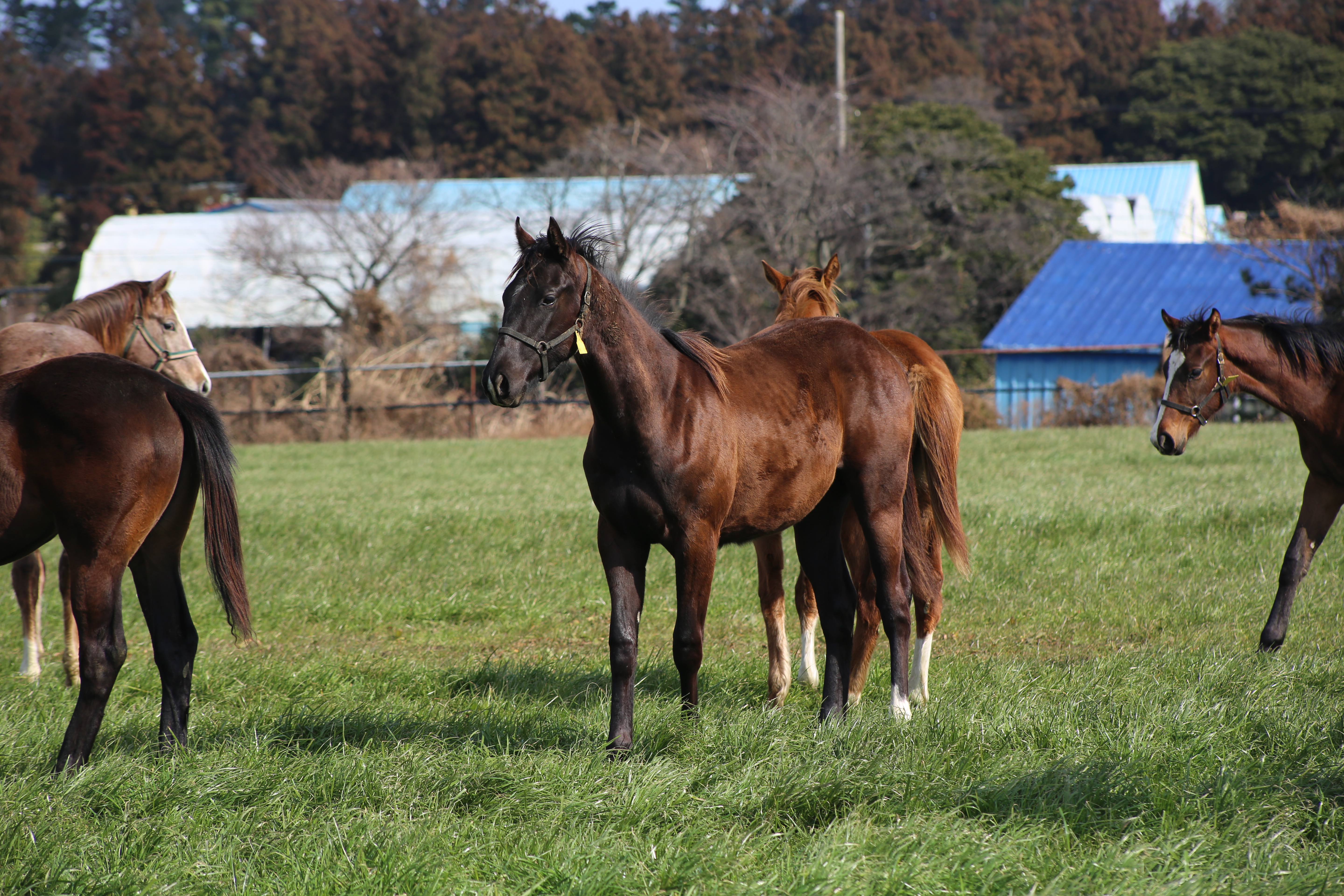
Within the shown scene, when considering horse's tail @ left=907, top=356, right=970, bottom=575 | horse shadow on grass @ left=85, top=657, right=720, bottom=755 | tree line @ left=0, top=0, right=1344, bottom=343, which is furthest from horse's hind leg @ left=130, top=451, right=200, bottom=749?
Result: tree line @ left=0, top=0, right=1344, bottom=343

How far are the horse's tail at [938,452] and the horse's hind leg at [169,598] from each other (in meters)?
3.28

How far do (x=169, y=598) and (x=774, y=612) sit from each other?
8.88 ft

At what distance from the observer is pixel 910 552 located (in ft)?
17.1

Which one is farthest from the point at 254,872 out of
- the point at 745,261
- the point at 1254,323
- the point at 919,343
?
the point at 745,261

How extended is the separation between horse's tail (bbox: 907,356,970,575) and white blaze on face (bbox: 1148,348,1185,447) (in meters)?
1.50

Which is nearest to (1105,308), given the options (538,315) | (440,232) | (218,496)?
(440,232)

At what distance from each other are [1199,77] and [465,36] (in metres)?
33.0

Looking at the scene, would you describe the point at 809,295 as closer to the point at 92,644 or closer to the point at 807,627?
the point at 807,627

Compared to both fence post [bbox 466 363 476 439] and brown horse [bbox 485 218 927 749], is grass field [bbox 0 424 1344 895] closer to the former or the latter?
brown horse [bbox 485 218 927 749]

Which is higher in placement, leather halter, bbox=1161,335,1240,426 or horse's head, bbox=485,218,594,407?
horse's head, bbox=485,218,594,407

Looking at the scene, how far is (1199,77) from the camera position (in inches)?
1972

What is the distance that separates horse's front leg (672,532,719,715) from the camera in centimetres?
414

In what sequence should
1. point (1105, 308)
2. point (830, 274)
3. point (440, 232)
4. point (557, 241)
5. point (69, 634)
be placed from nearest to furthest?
A: point (557, 241) < point (69, 634) < point (830, 274) < point (1105, 308) < point (440, 232)

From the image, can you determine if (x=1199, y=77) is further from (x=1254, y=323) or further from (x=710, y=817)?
(x=710, y=817)
